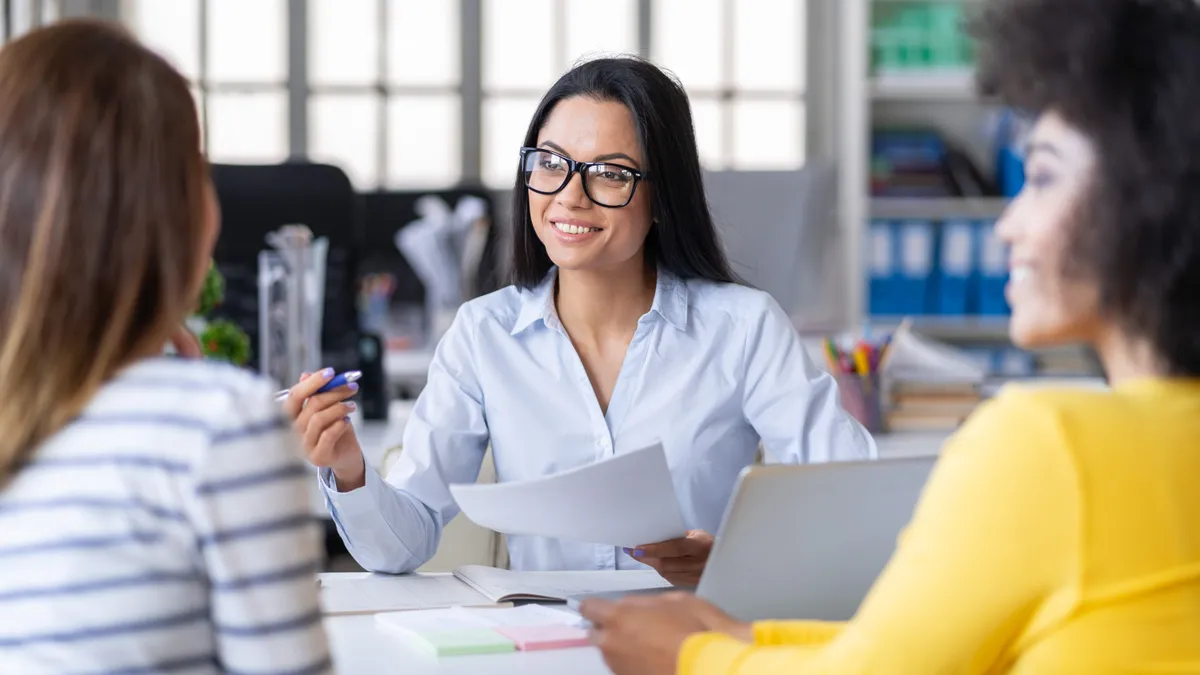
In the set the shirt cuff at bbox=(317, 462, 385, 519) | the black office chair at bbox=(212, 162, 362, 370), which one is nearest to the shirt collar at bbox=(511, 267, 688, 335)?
the shirt cuff at bbox=(317, 462, 385, 519)

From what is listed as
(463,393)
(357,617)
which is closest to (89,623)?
(357,617)

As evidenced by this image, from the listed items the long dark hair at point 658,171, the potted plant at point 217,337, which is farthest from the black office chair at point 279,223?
the long dark hair at point 658,171

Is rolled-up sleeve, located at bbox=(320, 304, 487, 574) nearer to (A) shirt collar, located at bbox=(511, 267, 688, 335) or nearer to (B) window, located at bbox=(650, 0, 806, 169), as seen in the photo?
(A) shirt collar, located at bbox=(511, 267, 688, 335)

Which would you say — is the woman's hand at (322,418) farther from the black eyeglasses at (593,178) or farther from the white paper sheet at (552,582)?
the black eyeglasses at (593,178)

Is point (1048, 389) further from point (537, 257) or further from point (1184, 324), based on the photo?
point (537, 257)

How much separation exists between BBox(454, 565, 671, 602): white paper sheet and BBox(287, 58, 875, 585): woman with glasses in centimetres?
14

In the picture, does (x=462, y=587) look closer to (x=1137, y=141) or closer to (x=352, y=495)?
(x=352, y=495)

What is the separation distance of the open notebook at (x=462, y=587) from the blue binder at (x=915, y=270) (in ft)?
11.5

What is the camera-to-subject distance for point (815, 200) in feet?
12.2

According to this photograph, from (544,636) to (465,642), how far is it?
0.26 feet

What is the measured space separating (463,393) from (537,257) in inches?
9.5

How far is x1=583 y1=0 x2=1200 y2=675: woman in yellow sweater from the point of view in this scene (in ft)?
2.59

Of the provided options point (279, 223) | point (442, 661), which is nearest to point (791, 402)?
point (442, 661)

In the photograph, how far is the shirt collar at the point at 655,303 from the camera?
1.83 meters
